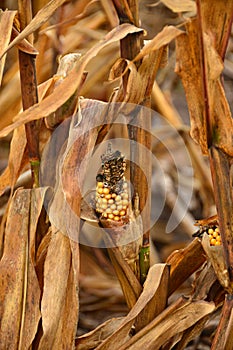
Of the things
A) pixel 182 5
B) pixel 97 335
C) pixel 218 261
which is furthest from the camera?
pixel 97 335

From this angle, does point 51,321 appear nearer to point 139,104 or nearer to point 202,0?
point 139,104

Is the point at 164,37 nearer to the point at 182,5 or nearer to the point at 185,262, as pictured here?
the point at 182,5

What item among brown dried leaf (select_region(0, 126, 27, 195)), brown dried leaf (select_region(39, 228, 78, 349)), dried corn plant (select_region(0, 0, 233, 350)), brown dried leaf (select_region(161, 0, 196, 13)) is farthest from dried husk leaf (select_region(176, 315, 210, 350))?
brown dried leaf (select_region(161, 0, 196, 13))

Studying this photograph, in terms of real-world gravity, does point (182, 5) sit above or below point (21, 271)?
above

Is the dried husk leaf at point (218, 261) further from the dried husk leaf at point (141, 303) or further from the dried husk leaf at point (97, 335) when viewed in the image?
the dried husk leaf at point (97, 335)

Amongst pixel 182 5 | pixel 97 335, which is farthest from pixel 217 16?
pixel 97 335

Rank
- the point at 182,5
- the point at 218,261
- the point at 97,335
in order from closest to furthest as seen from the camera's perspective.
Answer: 1. the point at 182,5
2. the point at 218,261
3. the point at 97,335
